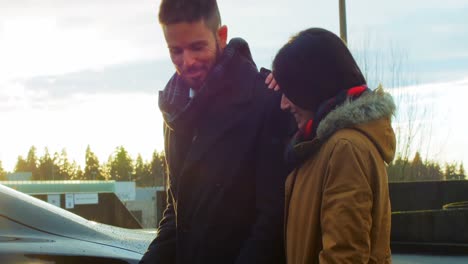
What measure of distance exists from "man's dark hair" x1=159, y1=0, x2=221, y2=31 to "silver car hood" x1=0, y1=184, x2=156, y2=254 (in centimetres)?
152

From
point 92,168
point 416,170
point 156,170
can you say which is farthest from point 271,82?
point 92,168

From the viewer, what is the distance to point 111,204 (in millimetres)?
13398

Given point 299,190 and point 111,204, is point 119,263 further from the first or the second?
point 111,204

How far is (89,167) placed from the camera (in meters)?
130

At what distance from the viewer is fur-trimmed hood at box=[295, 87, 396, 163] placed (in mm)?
2162

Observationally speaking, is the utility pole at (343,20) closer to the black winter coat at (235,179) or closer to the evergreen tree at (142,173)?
the black winter coat at (235,179)

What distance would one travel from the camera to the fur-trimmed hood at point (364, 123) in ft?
7.09

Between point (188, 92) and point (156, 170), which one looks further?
point (156, 170)

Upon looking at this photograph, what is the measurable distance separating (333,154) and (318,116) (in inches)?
7.9

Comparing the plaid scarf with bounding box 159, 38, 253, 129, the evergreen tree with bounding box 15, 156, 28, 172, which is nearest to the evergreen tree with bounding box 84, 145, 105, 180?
the evergreen tree with bounding box 15, 156, 28, 172

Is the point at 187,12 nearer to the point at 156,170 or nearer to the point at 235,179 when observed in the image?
the point at 235,179

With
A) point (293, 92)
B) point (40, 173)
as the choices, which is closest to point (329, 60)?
point (293, 92)

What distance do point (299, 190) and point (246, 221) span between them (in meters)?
0.25

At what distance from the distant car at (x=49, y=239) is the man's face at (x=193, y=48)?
140 cm
